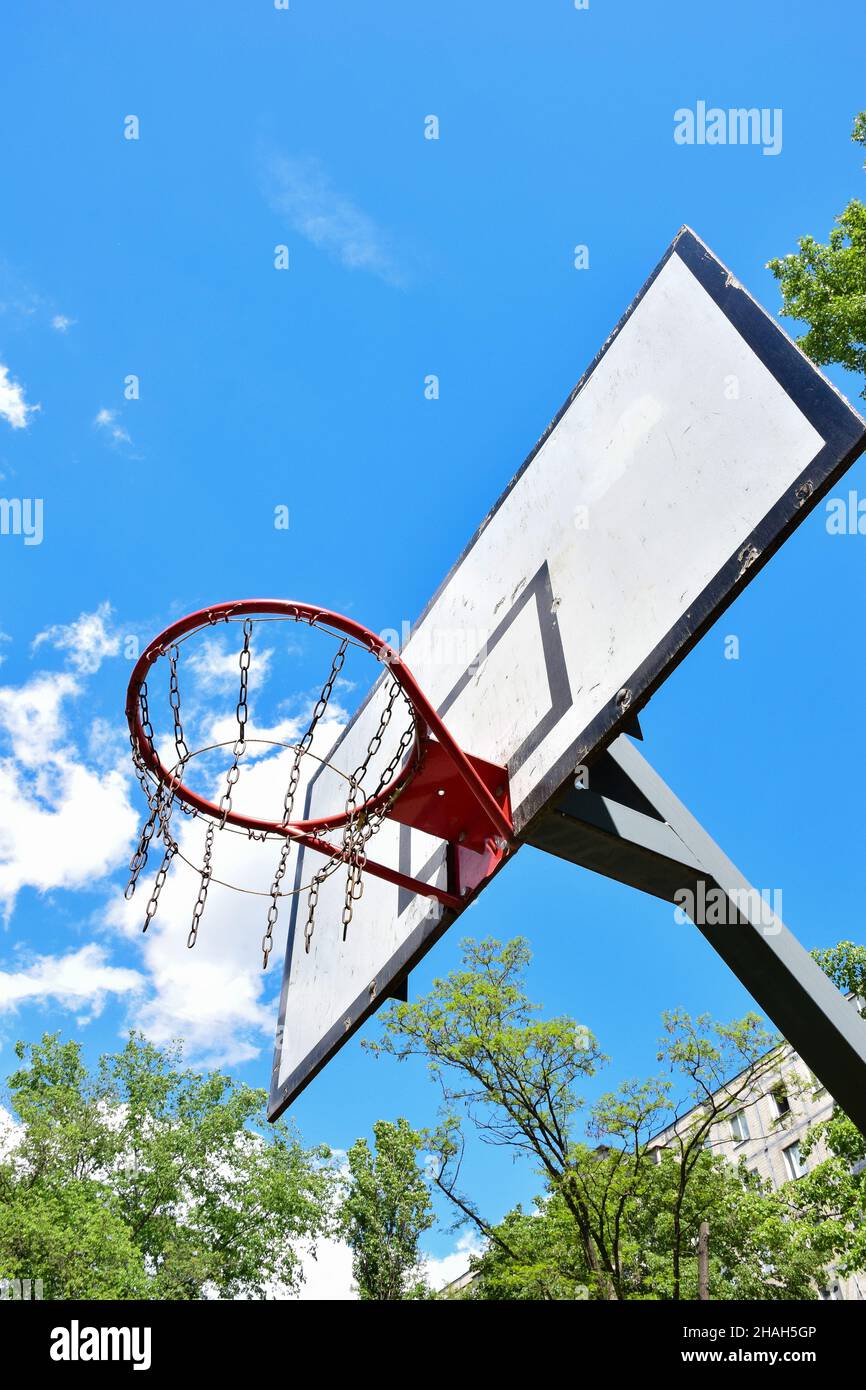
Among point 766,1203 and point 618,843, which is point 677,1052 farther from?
point 618,843

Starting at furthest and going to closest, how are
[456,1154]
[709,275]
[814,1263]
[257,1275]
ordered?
1. [257,1275]
2. [814,1263]
3. [456,1154]
4. [709,275]

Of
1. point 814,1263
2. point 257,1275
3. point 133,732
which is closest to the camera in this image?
point 133,732

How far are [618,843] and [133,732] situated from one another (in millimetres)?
1765

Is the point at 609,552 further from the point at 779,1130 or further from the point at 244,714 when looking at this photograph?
the point at 779,1130

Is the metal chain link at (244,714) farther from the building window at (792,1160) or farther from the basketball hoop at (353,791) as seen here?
the building window at (792,1160)

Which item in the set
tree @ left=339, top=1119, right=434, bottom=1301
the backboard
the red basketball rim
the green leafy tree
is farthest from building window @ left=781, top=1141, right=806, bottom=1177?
the red basketball rim

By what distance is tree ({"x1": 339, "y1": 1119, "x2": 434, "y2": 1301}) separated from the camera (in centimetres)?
2086

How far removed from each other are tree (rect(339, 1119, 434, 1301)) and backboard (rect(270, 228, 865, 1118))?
1843 centimetres

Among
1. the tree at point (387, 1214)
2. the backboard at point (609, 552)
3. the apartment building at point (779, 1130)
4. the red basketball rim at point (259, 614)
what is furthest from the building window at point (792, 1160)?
the red basketball rim at point (259, 614)

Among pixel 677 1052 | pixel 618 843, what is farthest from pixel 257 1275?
pixel 618 843

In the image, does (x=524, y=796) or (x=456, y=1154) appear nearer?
(x=524, y=796)

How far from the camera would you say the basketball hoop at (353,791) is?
341 cm

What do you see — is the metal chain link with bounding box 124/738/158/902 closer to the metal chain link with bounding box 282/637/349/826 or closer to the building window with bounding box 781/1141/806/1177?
the metal chain link with bounding box 282/637/349/826
